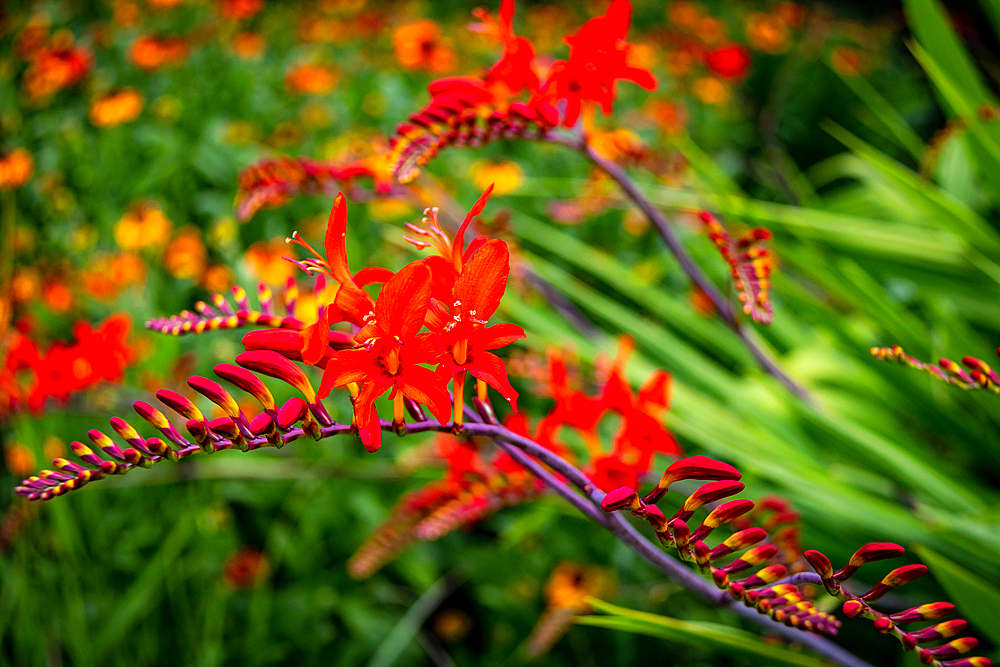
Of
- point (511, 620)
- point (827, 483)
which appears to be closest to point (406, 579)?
point (511, 620)

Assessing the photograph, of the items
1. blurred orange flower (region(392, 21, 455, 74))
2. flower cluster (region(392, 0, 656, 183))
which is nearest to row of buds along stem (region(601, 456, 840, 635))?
flower cluster (region(392, 0, 656, 183))

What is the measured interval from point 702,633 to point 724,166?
190 centimetres

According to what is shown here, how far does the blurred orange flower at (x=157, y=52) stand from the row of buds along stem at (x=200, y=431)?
2.29 meters

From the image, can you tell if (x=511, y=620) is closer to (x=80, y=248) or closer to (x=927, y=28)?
(x=927, y=28)

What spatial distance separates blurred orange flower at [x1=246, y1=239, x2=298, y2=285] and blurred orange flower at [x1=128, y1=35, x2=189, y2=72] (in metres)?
1.13

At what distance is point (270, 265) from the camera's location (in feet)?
4.71

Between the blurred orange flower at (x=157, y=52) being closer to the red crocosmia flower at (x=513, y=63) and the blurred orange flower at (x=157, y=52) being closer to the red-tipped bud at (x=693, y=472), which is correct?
the red crocosmia flower at (x=513, y=63)

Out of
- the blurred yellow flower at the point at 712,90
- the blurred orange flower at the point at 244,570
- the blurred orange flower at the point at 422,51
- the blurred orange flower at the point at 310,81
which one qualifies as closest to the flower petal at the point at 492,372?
the blurred orange flower at the point at 244,570

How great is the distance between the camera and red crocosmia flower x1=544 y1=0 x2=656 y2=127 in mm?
566

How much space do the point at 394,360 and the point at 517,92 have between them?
1.14ft

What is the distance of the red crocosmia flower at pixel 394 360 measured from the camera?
35 centimetres

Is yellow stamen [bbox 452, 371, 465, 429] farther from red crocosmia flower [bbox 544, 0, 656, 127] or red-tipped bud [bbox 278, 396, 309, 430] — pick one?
red crocosmia flower [bbox 544, 0, 656, 127]

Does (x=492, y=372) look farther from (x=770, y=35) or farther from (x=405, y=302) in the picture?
(x=770, y=35)

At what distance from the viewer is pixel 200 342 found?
4.73 feet
